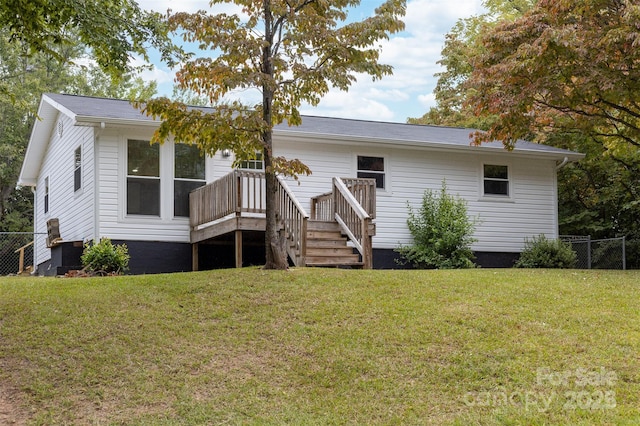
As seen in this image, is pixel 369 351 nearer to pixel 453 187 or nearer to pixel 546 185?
pixel 453 187

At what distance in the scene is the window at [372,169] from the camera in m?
16.6

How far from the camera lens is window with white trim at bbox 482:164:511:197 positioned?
17.8 metres

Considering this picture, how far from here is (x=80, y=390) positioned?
6.96 meters

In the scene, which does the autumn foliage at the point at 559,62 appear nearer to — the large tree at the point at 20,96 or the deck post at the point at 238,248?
the deck post at the point at 238,248

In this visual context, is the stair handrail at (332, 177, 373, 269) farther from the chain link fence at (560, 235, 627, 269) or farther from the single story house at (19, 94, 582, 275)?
the chain link fence at (560, 235, 627, 269)

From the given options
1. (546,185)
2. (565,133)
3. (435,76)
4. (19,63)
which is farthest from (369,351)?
(19,63)

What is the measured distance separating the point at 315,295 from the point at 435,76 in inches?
759

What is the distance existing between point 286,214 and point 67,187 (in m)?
6.81

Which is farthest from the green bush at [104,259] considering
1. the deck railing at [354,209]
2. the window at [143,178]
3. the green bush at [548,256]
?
the green bush at [548,256]

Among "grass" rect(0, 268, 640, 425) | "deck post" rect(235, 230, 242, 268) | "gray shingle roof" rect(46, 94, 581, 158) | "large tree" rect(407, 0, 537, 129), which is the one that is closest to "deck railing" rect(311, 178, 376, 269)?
Result: "gray shingle roof" rect(46, 94, 581, 158)

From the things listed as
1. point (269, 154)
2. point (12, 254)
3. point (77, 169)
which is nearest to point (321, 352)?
point (269, 154)

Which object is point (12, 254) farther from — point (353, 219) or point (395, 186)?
point (353, 219)

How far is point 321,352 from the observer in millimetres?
7875

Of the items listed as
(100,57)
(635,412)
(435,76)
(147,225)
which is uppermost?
(435,76)
